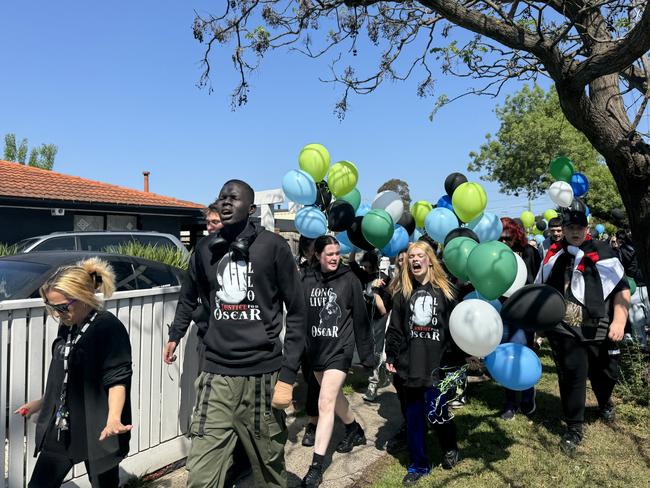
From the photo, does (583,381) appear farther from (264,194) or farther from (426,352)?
(264,194)

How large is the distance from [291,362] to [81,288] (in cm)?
115

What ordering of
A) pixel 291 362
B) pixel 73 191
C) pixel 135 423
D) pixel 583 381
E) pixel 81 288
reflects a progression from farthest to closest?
pixel 73 191 < pixel 583 381 < pixel 135 423 < pixel 291 362 < pixel 81 288

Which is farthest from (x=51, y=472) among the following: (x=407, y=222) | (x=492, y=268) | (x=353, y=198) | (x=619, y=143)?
(x=407, y=222)

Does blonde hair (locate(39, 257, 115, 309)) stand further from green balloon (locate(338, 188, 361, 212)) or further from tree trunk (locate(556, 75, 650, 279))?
tree trunk (locate(556, 75, 650, 279))

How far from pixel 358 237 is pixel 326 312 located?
5.39ft

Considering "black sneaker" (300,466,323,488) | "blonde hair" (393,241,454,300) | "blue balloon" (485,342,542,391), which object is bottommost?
"black sneaker" (300,466,323,488)

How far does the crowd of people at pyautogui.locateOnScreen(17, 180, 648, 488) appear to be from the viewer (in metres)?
2.46

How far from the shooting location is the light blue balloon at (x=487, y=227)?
202 inches

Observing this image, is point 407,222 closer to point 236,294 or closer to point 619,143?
point 619,143

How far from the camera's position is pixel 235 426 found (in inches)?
104

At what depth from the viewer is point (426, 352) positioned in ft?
12.0

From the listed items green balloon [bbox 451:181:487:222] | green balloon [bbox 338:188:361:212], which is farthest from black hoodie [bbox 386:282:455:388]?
green balloon [bbox 338:188:361:212]

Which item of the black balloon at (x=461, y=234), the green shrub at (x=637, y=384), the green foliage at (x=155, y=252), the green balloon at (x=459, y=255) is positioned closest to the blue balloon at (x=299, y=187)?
the black balloon at (x=461, y=234)

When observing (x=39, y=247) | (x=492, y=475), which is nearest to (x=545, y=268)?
(x=492, y=475)
